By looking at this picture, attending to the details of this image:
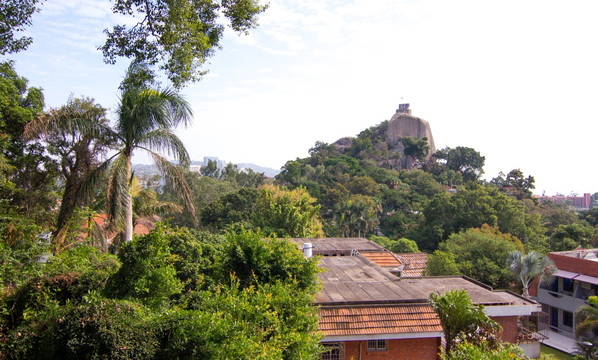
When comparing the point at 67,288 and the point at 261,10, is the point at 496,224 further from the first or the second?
the point at 67,288

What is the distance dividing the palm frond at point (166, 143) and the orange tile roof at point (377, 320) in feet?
17.9

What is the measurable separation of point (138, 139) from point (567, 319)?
25.9m

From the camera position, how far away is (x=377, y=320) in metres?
9.02

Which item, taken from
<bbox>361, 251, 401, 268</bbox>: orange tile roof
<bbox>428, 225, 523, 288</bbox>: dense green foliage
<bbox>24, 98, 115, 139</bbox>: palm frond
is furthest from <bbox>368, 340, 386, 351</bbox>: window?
<bbox>428, 225, 523, 288</bbox>: dense green foliage

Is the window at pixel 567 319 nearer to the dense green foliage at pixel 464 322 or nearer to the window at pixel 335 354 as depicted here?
the dense green foliage at pixel 464 322

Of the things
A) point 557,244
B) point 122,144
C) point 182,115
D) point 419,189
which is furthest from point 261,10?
point 419,189

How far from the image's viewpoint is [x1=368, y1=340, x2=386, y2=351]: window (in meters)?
9.52

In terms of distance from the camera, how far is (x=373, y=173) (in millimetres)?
61406

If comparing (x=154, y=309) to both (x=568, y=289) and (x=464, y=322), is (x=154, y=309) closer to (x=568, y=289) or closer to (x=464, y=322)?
(x=464, y=322)

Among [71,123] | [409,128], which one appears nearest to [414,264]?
[71,123]

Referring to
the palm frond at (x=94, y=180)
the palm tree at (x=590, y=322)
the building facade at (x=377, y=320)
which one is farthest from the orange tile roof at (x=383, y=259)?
the palm frond at (x=94, y=180)

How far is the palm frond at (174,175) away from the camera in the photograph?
10.7m

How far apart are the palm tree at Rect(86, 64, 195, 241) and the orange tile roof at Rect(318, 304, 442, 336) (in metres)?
4.46

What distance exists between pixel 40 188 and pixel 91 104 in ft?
12.5
